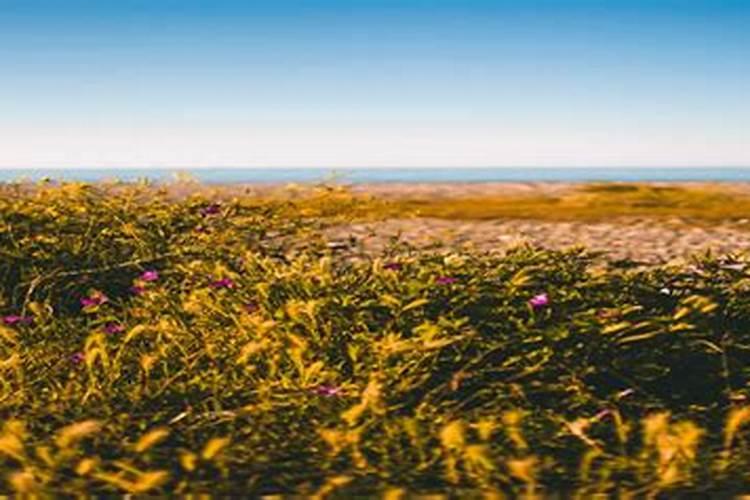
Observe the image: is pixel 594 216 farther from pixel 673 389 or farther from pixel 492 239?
pixel 673 389

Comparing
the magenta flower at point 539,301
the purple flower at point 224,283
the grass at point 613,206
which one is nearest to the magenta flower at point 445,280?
the magenta flower at point 539,301

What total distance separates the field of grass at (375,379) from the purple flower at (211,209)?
49 centimetres

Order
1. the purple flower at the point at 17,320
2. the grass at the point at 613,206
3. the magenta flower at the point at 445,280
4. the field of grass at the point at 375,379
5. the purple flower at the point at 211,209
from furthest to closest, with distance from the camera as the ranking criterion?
the grass at the point at 613,206 → the purple flower at the point at 211,209 → the purple flower at the point at 17,320 → the magenta flower at the point at 445,280 → the field of grass at the point at 375,379

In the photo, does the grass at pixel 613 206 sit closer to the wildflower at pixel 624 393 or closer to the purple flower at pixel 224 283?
the purple flower at pixel 224 283

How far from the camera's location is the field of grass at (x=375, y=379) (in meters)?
3.28

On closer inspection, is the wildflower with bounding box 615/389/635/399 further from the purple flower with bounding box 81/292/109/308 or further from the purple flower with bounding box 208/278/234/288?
the purple flower with bounding box 81/292/109/308

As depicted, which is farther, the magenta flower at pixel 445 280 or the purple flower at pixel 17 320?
the purple flower at pixel 17 320

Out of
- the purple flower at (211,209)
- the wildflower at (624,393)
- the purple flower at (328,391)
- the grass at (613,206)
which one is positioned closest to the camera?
the purple flower at (328,391)

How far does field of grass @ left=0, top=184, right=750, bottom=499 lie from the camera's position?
3.28 metres

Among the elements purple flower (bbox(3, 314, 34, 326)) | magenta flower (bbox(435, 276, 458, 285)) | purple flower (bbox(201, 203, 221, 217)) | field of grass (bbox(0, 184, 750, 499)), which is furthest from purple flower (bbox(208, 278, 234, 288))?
purple flower (bbox(201, 203, 221, 217))

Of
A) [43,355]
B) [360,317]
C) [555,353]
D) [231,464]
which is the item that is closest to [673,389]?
[555,353]

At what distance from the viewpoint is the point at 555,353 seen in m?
4.33

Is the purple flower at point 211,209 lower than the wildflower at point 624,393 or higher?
higher

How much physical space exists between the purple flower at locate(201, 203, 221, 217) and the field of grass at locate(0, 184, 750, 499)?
0.49m
